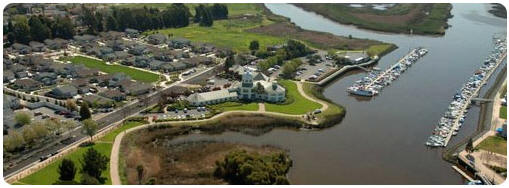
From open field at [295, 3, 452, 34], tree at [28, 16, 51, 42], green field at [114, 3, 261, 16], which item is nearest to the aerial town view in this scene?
tree at [28, 16, 51, 42]

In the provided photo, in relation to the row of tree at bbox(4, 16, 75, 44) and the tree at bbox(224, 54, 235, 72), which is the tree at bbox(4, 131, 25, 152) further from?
the row of tree at bbox(4, 16, 75, 44)

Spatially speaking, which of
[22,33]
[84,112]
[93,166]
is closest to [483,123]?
[93,166]

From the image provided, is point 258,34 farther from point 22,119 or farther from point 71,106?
point 22,119

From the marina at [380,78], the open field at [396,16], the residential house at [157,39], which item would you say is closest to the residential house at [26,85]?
the residential house at [157,39]

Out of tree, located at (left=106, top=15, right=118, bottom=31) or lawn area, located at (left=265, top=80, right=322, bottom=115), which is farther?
tree, located at (left=106, top=15, right=118, bottom=31)

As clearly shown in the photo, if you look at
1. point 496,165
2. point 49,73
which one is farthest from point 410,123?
point 49,73

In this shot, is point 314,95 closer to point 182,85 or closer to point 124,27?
point 182,85
